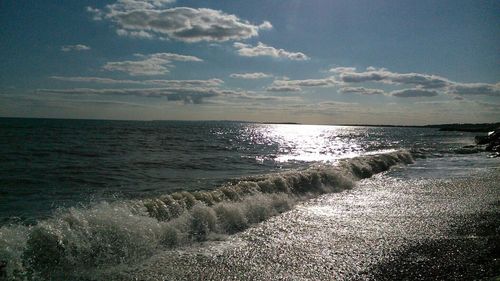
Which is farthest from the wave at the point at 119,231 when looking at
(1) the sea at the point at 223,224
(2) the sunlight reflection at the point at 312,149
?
(2) the sunlight reflection at the point at 312,149

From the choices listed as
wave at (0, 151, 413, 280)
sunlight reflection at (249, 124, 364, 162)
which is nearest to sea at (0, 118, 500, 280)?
wave at (0, 151, 413, 280)

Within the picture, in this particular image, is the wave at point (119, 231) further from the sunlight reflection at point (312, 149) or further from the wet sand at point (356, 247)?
the sunlight reflection at point (312, 149)

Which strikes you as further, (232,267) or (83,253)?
(83,253)

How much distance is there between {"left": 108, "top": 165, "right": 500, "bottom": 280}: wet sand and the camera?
22.1 feet

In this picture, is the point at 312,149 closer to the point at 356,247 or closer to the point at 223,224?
the point at 223,224

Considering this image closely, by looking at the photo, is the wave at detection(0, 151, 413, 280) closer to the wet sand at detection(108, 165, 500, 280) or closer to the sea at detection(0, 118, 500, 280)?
the sea at detection(0, 118, 500, 280)

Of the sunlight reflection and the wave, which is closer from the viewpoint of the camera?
the wave

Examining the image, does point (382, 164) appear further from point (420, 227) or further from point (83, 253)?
point (83, 253)

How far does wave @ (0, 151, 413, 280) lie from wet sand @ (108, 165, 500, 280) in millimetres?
617

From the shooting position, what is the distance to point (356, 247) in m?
8.14

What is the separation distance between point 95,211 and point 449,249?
824cm

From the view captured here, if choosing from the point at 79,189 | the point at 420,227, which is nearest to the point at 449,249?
the point at 420,227

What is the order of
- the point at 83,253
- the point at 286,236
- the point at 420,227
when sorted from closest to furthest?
the point at 83,253 → the point at 286,236 → the point at 420,227

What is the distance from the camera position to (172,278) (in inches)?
257
